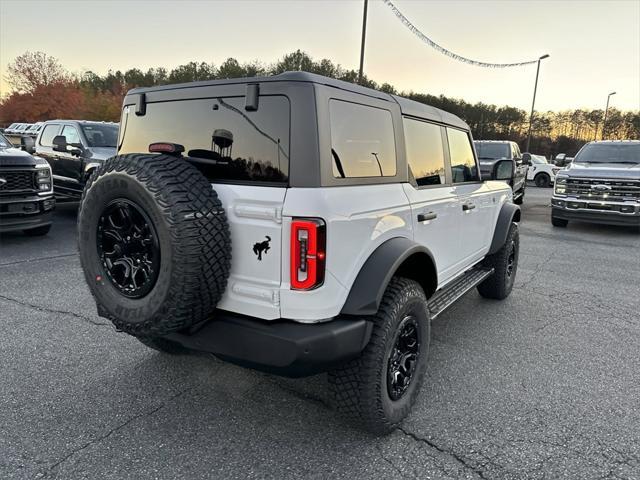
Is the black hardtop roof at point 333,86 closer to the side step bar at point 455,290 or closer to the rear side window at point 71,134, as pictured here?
the side step bar at point 455,290

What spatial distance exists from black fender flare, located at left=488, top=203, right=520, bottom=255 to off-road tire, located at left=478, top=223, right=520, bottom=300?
133 mm

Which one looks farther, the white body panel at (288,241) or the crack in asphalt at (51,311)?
the crack in asphalt at (51,311)

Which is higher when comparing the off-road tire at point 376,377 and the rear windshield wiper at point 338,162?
the rear windshield wiper at point 338,162

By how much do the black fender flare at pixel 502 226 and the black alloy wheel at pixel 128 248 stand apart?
3.53 meters

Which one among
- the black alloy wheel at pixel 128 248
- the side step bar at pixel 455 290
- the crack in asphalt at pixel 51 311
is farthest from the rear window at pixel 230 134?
the crack in asphalt at pixel 51 311

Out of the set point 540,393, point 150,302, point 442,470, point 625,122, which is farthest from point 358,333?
point 625,122

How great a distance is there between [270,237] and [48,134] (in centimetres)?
1044

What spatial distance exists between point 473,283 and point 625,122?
209 feet

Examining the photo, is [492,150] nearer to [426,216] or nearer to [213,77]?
[426,216]

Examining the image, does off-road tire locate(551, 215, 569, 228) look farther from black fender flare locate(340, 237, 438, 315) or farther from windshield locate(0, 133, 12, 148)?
windshield locate(0, 133, 12, 148)

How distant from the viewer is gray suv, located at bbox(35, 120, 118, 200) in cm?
901

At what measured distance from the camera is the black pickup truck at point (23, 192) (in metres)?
6.60

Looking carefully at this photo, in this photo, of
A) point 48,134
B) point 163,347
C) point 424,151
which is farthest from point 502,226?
point 48,134

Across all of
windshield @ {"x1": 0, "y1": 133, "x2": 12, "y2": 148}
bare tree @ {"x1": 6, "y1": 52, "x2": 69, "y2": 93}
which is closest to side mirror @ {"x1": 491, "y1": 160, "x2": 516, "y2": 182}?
windshield @ {"x1": 0, "y1": 133, "x2": 12, "y2": 148}
